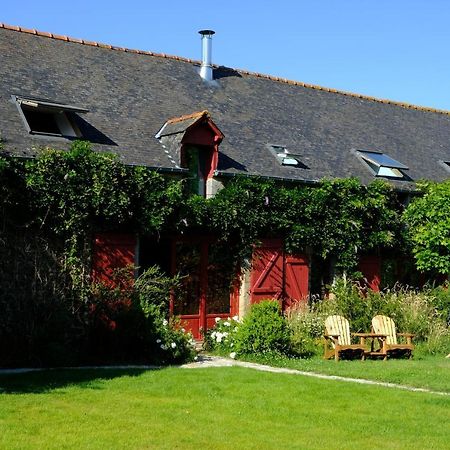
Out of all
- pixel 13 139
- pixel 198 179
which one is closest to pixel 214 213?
pixel 198 179

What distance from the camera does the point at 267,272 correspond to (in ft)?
56.1

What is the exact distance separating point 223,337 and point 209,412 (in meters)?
5.70

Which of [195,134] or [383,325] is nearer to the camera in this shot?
[383,325]

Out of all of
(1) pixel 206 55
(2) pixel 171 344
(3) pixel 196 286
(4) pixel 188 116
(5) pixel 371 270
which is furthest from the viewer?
(1) pixel 206 55

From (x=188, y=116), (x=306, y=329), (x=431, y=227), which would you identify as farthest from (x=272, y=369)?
(x=431, y=227)

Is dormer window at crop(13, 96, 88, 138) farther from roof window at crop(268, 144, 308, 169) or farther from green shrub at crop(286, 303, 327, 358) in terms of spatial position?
green shrub at crop(286, 303, 327, 358)

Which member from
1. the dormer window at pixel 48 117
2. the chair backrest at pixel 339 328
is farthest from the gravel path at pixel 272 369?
the dormer window at pixel 48 117

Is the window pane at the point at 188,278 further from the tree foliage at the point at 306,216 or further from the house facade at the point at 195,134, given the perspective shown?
the tree foliage at the point at 306,216

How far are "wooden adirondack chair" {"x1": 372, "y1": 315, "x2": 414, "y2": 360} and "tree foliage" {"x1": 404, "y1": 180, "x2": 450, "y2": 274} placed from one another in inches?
163

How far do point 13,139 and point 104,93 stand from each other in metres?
4.10

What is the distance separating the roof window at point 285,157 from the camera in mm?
18275

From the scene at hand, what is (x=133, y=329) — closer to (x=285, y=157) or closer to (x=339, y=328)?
(x=339, y=328)

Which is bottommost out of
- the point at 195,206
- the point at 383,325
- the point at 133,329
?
the point at 133,329

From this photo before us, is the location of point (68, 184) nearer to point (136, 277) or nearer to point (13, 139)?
point (13, 139)
